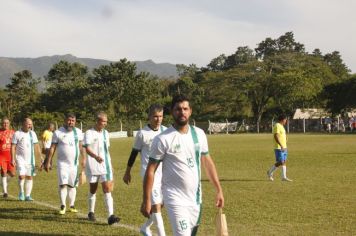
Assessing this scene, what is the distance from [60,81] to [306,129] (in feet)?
125

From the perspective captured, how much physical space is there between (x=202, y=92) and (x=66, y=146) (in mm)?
72715

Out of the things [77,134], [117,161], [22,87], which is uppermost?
[22,87]

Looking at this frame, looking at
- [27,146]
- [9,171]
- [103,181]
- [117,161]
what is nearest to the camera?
[103,181]

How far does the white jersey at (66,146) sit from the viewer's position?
10844 millimetres

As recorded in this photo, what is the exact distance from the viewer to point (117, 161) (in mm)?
25750

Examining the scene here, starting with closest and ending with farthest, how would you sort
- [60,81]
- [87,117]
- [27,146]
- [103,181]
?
[103,181] → [27,146] → [87,117] → [60,81]

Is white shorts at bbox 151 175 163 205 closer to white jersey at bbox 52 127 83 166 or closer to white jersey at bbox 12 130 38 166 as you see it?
white jersey at bbox 52 127 83 166

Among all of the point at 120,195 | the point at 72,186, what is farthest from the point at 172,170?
the point at 120,195

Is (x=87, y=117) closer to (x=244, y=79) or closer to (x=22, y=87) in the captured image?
(x=22, y=87)

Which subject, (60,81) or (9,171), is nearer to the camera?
(9,171)

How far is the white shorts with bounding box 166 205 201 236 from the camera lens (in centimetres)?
552

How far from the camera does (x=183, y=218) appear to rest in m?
5.56

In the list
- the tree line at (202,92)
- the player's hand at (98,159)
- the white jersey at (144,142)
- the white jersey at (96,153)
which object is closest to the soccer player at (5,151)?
the white jersey at (96,153)

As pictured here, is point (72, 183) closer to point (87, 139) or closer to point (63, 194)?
point (63, 194)
